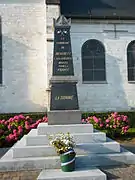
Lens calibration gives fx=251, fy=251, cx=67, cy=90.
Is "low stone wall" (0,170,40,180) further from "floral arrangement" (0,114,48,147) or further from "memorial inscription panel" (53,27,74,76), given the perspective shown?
"floral arrangement" (0,114,48,147)

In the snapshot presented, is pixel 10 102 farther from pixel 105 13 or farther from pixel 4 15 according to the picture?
pixel 105 13

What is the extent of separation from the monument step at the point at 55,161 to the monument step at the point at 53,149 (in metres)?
0.15

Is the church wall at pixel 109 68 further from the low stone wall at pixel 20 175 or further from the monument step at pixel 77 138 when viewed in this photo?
the low stone wall at pixel 20 175

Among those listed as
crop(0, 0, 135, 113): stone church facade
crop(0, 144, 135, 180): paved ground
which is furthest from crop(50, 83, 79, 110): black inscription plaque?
crop(0, 0, 135, 113): stone church facade

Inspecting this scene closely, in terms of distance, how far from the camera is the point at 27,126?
9625 millimetres

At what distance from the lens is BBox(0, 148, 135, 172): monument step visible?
5492mm

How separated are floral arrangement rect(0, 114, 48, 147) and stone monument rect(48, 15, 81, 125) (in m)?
3.12

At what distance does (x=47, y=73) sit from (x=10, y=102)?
2.74 m

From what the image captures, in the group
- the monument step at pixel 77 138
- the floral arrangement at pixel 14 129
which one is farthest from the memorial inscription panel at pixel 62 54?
the floral arrangement at pixel 14 129

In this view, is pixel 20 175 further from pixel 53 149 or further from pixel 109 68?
pixel 109 68

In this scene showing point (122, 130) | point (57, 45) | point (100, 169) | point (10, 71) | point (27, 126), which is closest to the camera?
point (100, 169)

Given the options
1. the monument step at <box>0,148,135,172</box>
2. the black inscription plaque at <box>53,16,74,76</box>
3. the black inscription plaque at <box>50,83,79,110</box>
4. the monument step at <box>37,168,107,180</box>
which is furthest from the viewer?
the black inscription plaque at <box>53,16,74,76</box>

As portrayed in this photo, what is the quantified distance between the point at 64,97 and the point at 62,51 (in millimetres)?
1312

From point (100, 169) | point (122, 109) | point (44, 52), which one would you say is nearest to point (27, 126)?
point (100, 169)
